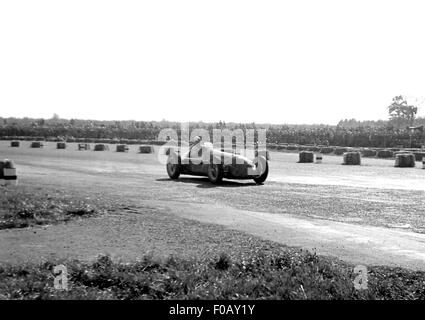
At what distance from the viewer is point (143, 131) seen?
76.9 metres

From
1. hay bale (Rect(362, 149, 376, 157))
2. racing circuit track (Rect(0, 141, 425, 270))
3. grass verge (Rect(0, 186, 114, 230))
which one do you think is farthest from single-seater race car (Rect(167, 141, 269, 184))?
hay bale (Rect(362, 149, 376, 157))

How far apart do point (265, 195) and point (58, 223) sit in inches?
262

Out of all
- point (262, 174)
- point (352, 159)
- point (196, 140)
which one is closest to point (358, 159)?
point (352, 159)

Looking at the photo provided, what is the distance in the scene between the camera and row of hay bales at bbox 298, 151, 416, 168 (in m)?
29.6

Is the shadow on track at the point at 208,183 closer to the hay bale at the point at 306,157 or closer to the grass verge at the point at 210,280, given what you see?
the grass verge at the point at 210,280

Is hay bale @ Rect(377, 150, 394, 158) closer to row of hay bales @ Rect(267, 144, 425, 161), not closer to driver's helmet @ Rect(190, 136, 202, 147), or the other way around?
row of hay bales @ Rect(267, 144, 425, 161)

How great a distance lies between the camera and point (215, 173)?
18109mm

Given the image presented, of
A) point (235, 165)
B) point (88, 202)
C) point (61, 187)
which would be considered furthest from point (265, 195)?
point (61, 187)

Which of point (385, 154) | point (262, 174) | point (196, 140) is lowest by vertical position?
point (385, 154)

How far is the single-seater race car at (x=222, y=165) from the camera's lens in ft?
59.0

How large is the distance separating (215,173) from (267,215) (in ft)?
21.5

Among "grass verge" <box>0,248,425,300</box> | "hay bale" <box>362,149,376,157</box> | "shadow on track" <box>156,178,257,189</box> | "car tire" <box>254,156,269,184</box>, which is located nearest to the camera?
"grass verge" <box>0,248,425,300</box>

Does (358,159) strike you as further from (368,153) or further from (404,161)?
(368,153)
